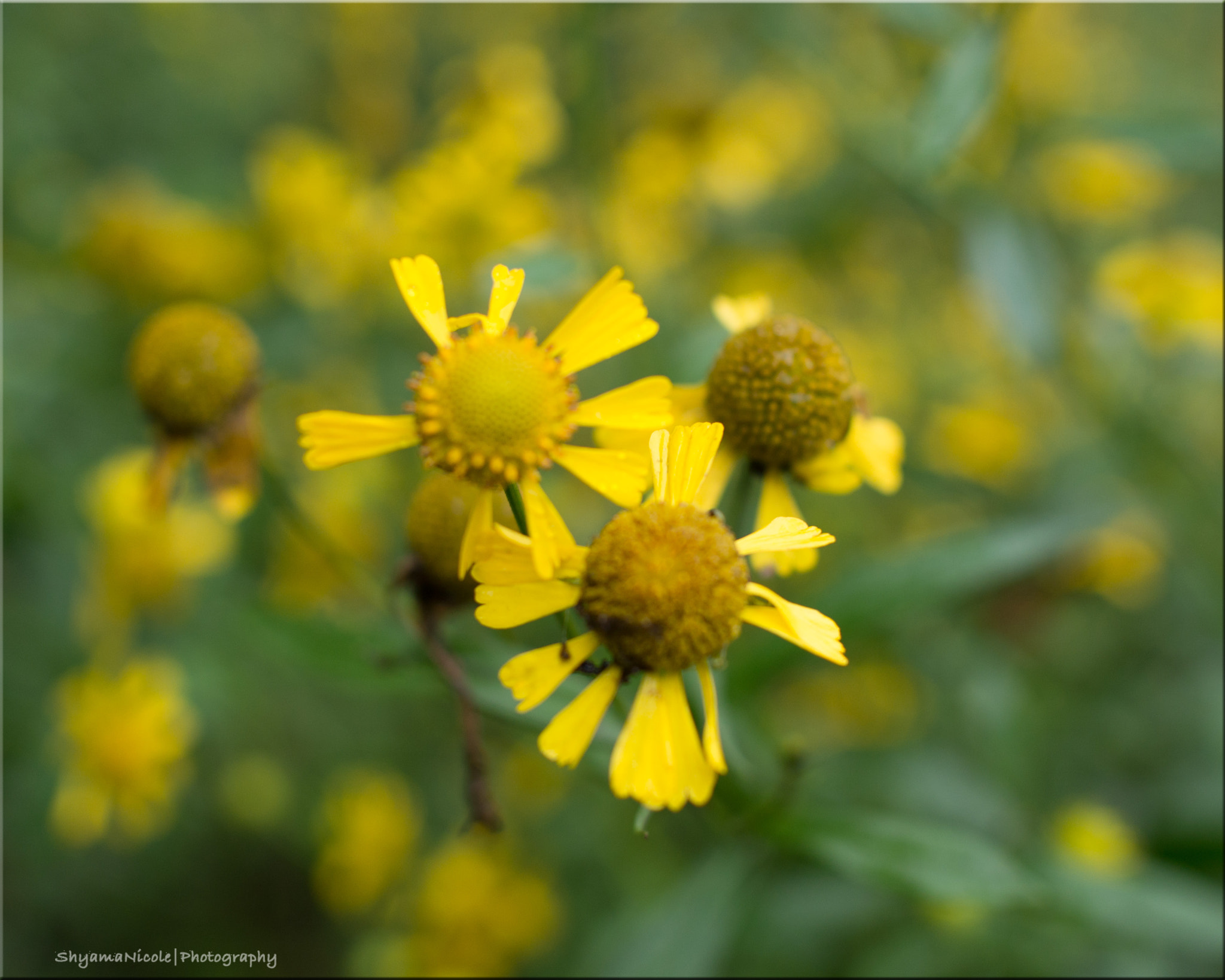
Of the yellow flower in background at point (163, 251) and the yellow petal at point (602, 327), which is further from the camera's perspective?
the yellow flower in background at point (163, 251)

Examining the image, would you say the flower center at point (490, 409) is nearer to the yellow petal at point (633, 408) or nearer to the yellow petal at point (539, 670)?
the yellow petal at point (633, 408)

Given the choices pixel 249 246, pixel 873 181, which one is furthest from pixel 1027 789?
pixel 249 246

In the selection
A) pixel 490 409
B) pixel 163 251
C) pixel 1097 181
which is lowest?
pixel 490 409

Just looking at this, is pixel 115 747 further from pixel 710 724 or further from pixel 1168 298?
pixel 1168 298

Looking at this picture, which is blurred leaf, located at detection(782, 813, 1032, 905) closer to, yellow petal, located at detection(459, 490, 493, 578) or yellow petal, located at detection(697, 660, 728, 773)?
yellow petal, located at detection(697, 660, 728, 773)

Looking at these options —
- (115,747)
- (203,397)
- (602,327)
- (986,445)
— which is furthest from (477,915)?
(986,445)

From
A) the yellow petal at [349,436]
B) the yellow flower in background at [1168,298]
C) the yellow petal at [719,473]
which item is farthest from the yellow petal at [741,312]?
A: the yellow flower in background at [1168,298]

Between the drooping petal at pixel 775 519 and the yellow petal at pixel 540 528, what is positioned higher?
the drooping petal at pixel 775 519
